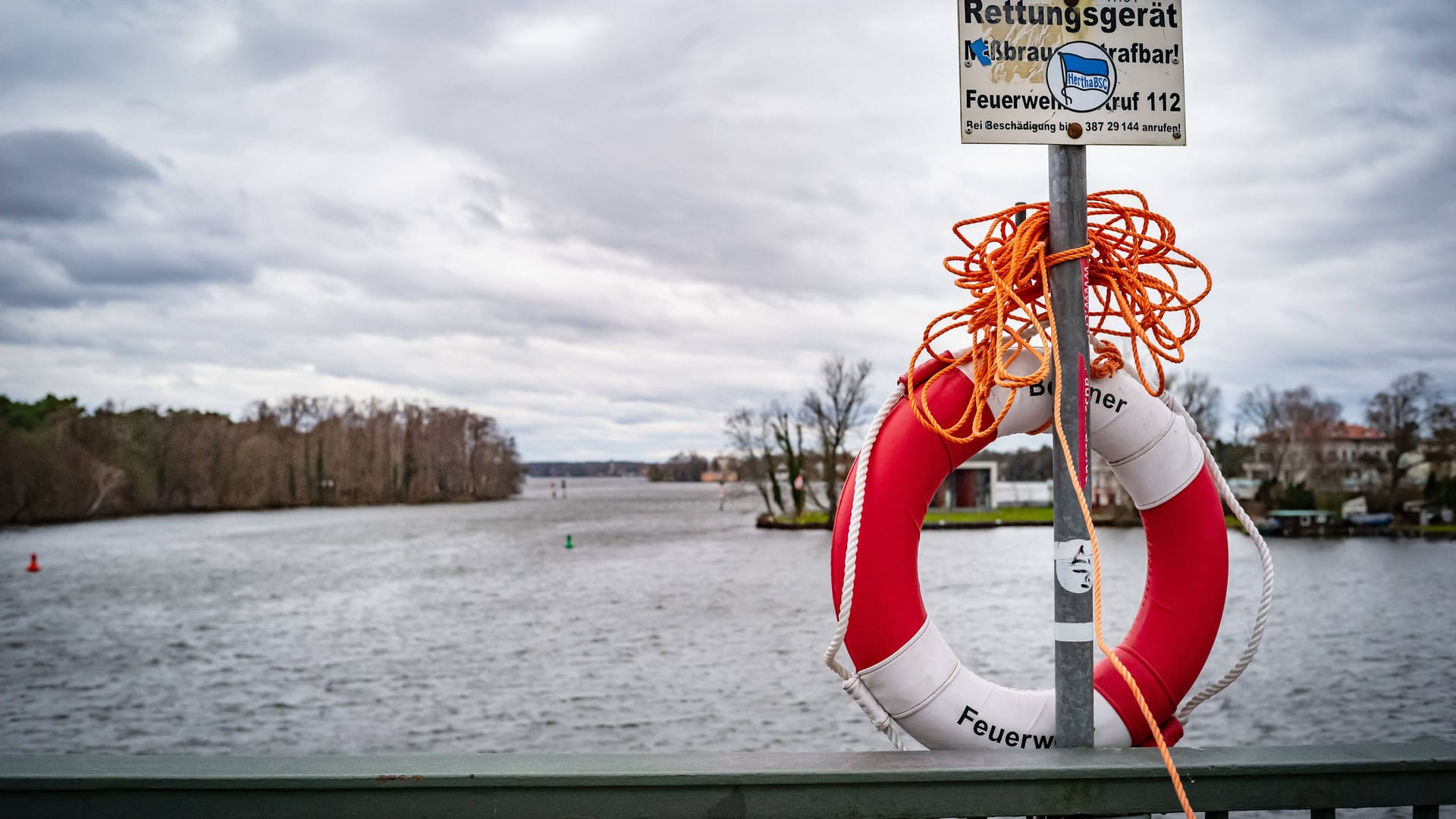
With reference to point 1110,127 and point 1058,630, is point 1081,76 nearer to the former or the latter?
point 1110,127

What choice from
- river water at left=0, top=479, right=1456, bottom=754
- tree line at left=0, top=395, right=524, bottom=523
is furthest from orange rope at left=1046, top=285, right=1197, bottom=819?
tree line at left=0, top=395, right=524, bottom=523

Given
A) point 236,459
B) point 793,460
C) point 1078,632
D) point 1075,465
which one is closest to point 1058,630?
point 1078,632

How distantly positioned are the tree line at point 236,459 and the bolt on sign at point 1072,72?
210 ft

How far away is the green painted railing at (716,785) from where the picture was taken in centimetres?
160

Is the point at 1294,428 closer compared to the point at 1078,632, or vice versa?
the point at 1078,632

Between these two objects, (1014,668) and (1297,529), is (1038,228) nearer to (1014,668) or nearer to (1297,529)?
(1014,668)

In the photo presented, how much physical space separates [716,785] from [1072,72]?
58.6 inches

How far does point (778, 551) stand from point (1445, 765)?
32.5 meters

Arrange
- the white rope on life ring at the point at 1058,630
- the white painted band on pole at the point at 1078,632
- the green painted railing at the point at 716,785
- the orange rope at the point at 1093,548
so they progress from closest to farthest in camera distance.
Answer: the green painted railing at the point at 716,785 < the orange rope at the point at 1093,548 < the white painted band on pole at the point at 1078,632 < the white rope on life ring at the point at 1058,630

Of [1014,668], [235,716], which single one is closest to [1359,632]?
[1014,668]

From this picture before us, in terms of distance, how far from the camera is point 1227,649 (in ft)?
45.5

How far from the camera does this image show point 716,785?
163 cm

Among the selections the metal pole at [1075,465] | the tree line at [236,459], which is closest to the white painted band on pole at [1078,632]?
Result: the metal pole at [1075,465]

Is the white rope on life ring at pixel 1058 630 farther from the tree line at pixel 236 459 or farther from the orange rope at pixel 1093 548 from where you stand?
the tree line at pixel 236 459
